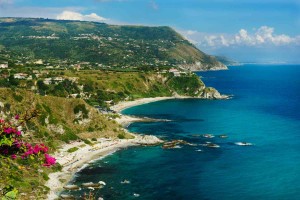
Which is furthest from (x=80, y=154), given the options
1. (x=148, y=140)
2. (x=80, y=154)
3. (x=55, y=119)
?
(x=148, y=140)

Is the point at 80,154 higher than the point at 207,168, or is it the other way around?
the point at 80,154

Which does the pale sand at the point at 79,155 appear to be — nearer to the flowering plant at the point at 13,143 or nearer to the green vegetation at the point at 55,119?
the green vegetation at the point at 55,119

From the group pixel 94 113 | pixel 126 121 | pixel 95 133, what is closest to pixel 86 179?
pixel 95 133

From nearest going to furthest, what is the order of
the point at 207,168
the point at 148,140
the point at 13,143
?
the point at 13,143 < the point at 207,168 < the point at 148,140

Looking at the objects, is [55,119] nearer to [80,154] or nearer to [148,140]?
[80,154]

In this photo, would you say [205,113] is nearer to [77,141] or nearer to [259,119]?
[259,119]

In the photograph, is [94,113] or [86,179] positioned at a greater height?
[94,113]

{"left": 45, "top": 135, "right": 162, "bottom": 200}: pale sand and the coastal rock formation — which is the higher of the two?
the coastal rock formation

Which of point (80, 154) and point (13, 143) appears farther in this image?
point (80, 154)

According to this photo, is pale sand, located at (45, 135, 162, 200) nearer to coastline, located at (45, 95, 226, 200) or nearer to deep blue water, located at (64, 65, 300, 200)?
coastline, located at (45, 95, 226, 200)

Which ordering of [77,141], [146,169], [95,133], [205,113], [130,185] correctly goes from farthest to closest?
1. [205,113]
2. [95,133]
3. [77,141]
4. [146,169]
5. [130,185]

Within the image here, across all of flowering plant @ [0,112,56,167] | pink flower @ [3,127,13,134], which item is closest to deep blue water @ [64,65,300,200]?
flowering plant @ [0,112,56,167]
